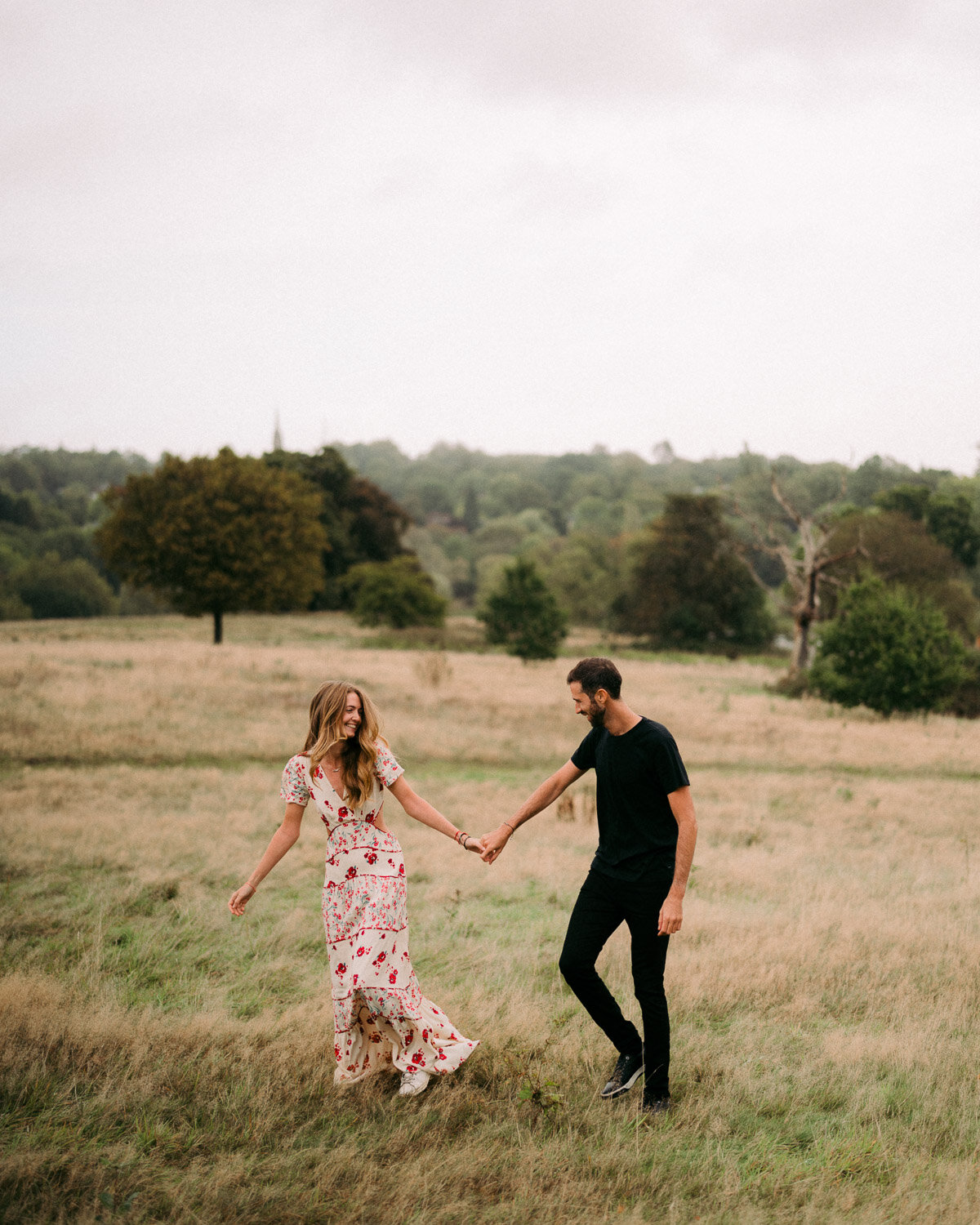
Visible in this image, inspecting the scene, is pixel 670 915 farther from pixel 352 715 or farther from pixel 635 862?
pixel 352 715

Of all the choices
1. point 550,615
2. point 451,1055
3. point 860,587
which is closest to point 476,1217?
point 451,1055

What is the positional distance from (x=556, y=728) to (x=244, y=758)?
304 inches

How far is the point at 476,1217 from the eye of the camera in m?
3.35

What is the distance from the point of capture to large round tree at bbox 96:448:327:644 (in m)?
34.6

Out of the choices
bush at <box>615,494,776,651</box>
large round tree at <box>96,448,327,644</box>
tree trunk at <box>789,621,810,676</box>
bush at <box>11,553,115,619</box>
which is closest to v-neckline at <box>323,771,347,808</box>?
large round tree at <box>96,448,327,644</box>

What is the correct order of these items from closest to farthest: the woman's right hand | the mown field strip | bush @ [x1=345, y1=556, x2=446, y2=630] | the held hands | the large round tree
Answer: the woman's right hand < the held hands < the mown field strip < the large round tree < bush @ [x1=345, y1=556, x2=446, y2=630]

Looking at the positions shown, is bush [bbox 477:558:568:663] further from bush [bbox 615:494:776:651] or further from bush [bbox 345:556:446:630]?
bush [bbox 615:494:776:651]

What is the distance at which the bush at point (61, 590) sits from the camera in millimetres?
57812

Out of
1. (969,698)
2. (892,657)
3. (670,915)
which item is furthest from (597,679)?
(969,698)

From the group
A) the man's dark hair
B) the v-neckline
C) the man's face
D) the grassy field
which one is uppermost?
the man's dark hair

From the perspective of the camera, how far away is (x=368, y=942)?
4.33 metres

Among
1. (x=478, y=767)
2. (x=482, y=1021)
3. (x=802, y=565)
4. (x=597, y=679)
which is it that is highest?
(x=802, y=565)

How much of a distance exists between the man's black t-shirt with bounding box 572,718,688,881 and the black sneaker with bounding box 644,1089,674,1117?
1087mm

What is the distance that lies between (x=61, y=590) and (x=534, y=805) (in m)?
61.0
